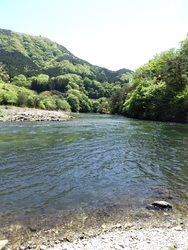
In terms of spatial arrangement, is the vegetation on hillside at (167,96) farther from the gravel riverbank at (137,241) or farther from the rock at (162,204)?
the gravel riverbank at (137,241)

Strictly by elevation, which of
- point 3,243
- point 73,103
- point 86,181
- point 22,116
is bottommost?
point 73,103

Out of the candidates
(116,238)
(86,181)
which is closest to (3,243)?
(116,238)

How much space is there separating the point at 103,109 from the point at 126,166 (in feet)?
395

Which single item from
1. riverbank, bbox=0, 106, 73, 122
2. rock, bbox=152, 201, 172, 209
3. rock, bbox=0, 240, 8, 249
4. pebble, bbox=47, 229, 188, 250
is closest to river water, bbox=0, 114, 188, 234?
rock, bbox=152, 201, 172, 209

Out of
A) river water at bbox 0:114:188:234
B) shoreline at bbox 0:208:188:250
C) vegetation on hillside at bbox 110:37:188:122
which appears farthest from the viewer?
vegetation on hillside at bbox 110:37:188:122

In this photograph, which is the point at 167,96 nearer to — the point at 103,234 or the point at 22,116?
the point at 22,116

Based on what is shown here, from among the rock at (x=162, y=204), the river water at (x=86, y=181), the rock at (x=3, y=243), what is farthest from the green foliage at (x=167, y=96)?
the rock at (x=3, y=243)

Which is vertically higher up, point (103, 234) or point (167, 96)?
point (167, 96)

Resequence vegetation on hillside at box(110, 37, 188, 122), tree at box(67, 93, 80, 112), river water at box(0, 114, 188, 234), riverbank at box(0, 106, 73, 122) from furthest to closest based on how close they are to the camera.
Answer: tree at box(67, 93, 80, 112), vegetation on hillside at box(110, 37, 188, 122), riverbank at box(0, 106, 73, 122), river water at box(0, 114, 188, 234)

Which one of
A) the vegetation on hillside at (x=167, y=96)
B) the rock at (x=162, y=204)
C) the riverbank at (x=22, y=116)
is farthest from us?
the vegetation on hillside at (x=167, y=96)

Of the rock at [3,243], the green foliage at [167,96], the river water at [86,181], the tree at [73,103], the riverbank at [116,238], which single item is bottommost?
the tree at [73,103]

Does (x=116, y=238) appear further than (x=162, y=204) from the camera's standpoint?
No

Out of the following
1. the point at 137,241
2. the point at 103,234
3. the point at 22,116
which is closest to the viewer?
the point at 137,241

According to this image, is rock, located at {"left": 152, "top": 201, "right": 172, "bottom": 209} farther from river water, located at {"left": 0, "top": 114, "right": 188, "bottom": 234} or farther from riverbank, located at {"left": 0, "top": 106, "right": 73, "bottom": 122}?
riverbank, located at {"left": 0, "top": 106, "right": 73, "bottom": 122}
